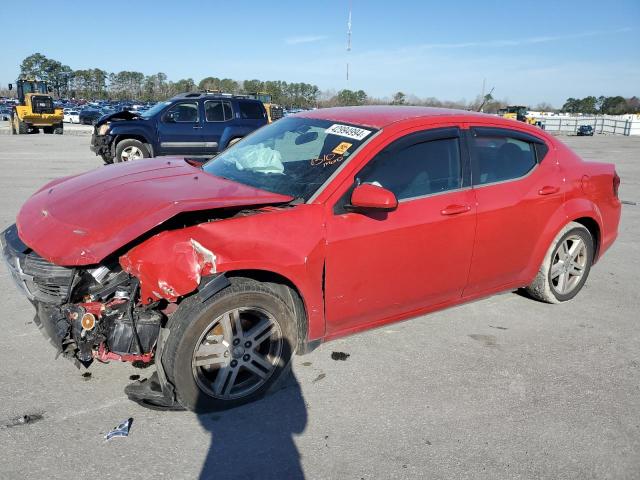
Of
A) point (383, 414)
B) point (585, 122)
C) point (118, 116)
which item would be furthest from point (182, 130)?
point (585, 122)

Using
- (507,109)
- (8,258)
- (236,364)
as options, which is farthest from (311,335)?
(507,109)

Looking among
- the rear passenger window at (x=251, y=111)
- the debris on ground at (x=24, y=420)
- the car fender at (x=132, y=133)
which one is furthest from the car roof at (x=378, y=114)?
the rear passenger window at (x=251, y=111)

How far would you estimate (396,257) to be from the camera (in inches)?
135

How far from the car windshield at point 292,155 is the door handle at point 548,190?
5.25 ft

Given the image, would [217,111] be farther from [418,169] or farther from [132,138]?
[418,169]

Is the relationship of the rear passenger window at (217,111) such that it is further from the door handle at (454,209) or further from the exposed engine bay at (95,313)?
the exposed engine bay at (95,313)

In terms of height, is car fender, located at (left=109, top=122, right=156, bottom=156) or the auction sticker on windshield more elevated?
the auction sticker on windshield

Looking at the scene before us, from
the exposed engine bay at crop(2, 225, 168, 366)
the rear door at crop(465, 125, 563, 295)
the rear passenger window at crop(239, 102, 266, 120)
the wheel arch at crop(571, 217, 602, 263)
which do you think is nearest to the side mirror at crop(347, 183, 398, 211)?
the rear door at crop(465, 125, 563, 295)

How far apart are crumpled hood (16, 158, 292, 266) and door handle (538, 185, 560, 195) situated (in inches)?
86.8

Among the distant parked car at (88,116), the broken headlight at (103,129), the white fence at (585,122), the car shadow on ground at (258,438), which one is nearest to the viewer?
the car shadow on ground at (258,438)

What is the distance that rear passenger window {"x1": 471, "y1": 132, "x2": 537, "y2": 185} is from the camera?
12.8ft

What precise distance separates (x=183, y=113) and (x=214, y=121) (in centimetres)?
83

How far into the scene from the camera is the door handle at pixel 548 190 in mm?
4203

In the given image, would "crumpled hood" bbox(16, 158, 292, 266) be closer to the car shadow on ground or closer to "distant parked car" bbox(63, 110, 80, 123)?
the car shadow on ground
